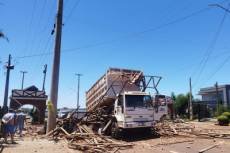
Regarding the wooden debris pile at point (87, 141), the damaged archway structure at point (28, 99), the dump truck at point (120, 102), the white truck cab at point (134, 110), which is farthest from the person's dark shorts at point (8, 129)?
the damaged archway structure at point (28, 99)

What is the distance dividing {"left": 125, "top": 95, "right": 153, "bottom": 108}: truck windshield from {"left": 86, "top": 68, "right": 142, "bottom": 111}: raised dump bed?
2.19m

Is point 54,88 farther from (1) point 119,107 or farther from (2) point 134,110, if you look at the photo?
(2) point 134,110

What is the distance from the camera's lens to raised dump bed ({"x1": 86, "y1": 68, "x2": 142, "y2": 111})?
22156mm

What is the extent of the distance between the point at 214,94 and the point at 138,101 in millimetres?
71416

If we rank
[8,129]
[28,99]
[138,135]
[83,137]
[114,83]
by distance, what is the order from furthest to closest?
[28,99] < [114,83] < [138,135] < [83,137] < [8,129]

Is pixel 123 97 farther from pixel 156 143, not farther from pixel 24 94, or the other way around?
pixel 24 94

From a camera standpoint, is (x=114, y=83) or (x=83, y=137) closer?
(x=83, y=137)

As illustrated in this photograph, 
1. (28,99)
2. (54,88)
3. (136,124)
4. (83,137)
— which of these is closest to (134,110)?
(136,124)

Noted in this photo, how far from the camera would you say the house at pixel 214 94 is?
7649 cm

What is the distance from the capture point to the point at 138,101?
64.9 ft

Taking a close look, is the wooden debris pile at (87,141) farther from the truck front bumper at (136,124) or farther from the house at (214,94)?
the house at (214,94)

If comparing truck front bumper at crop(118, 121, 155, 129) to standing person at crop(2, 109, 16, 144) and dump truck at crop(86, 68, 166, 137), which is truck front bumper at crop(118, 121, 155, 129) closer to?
dump truck at crop(86, 68, 166, 137)

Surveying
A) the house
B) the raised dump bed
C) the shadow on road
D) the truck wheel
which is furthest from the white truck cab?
the house

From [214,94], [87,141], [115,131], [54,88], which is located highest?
[214,94]
